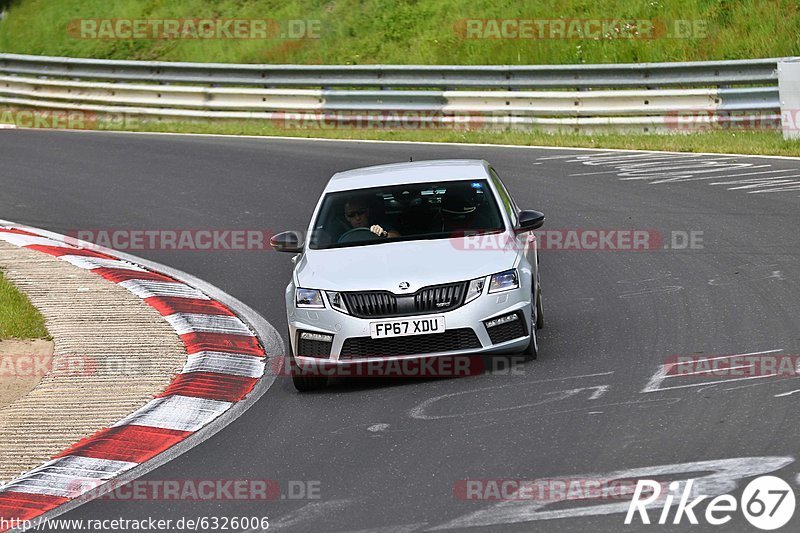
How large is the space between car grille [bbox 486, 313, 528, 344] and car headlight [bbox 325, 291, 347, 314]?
1017mm

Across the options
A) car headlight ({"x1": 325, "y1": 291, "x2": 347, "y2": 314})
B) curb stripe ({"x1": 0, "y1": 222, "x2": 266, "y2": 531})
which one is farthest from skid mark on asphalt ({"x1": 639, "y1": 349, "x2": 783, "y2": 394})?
curb stripe ({"x1": 0, "y1": 222, "x2": 266, "y2": 531})

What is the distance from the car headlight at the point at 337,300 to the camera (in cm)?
923

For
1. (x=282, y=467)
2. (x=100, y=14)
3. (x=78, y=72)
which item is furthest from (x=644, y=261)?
(x=100, y=14)

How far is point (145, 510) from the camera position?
6895mm

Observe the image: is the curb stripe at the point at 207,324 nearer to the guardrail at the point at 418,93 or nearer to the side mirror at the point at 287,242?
the side mirror at the point at 287,242

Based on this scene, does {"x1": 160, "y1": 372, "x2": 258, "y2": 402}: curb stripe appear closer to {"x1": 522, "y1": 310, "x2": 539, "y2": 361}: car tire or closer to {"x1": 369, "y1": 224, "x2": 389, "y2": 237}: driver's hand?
{"x1": 369, "y1": 224, "x2": 389, "y2": 237}: driver's hand

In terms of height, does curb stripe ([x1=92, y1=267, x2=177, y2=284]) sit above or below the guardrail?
below

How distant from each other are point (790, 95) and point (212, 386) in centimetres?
1202

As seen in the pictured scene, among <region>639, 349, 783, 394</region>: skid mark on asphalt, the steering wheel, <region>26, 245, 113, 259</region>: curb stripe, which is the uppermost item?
the steering wheel

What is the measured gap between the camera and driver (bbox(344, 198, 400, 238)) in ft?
33.2

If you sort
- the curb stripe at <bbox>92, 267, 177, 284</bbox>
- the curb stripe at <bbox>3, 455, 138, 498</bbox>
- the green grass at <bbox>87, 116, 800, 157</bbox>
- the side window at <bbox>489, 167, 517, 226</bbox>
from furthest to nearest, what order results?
the green grass at <bbox>87, 116, 800, 157</bbox>, the curb stripe at <bbox>92, 267, 177, 284</bbox>, the side window at <bbox>489, 167, 517, 226</bbox>, the curb stripe at <bbox>3, 455, 138, 498</bbox>

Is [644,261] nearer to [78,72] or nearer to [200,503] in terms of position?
[200,503]

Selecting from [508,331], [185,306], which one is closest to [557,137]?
[185,306]
